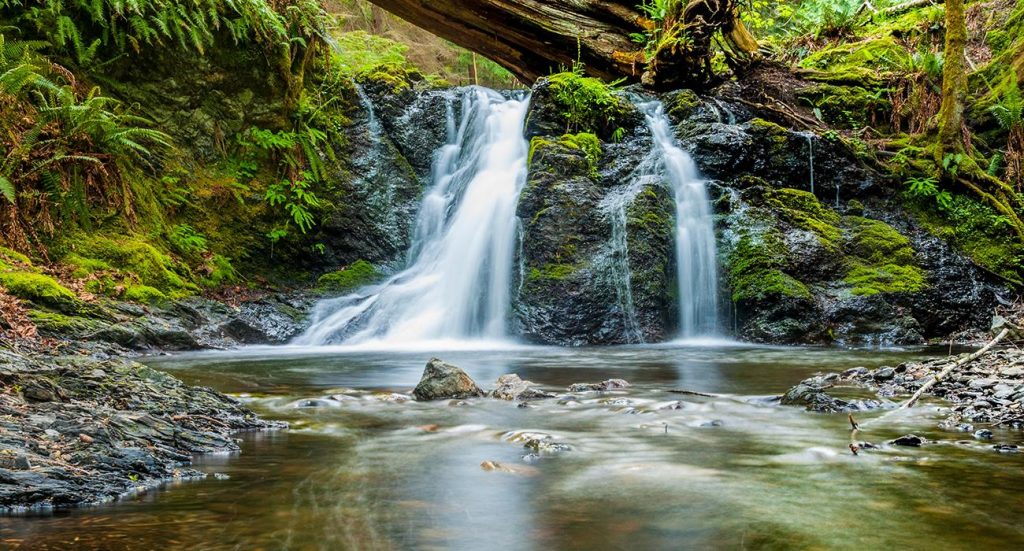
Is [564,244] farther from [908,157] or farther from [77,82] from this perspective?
[77,82]

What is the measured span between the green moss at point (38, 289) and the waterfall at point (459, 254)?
291cm

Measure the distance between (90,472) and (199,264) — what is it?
7460 mm

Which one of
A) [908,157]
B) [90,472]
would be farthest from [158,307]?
[908,157]

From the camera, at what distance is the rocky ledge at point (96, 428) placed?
225 cm

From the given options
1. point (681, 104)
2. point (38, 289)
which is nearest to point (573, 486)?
point (38, 289)

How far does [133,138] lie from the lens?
9.13 metres

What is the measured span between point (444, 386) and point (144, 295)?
4935 mm

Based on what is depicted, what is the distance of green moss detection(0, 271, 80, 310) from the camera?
21.0 ft

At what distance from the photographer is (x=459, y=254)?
10.3 meters

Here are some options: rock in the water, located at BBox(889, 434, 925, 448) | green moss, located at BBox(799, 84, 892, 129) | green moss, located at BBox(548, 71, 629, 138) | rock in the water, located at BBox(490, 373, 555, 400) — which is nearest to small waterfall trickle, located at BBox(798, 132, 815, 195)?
green moss, located at BBox(799, 84, 892, 129)

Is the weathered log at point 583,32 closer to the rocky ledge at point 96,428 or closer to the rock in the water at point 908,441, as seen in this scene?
the rocky ledge at point 96,428

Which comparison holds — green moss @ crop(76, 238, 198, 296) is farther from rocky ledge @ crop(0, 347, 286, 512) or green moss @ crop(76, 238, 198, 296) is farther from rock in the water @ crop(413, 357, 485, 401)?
rock in the water @ crop(413, 357, 485, 401)

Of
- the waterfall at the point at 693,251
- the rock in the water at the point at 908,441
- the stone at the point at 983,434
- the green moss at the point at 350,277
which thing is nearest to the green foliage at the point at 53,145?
the green moss at the point at 350,277

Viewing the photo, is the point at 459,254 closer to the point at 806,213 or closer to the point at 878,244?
the point at 806,213
